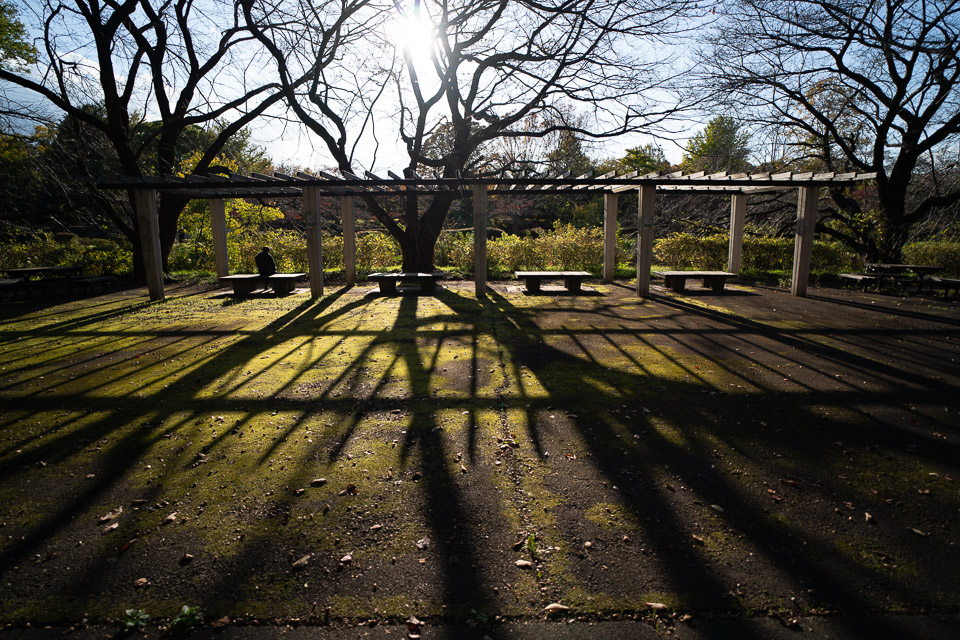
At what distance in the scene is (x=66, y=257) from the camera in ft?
57.5

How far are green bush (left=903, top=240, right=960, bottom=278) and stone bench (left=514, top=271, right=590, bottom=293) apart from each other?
455 inches

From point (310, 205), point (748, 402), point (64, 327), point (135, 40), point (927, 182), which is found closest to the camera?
point (748, 402)

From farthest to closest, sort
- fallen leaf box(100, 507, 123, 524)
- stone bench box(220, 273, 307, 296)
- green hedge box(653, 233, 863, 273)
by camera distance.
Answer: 1. green hedge box(653, 233, 863, 273)
2. stone bench box(220, 273, 307, 296)
3. fallen leaf box(100, 507, 123, 524)

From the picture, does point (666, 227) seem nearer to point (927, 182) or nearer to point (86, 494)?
point (927, 182)

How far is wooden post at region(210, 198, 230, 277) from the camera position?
47.9ft

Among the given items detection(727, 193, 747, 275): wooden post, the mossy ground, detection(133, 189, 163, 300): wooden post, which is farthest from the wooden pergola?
the mossy ground

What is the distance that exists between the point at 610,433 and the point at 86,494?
4.00 m

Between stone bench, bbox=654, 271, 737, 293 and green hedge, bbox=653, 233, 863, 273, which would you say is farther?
green hedge, bbox=653, 233, 863, 273

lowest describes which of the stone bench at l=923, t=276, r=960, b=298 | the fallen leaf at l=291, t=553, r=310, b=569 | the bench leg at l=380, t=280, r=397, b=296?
the fallen leaf at l=291, t=553, r=310, b=569

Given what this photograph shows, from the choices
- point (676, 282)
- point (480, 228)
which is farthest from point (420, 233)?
point (676, 282)

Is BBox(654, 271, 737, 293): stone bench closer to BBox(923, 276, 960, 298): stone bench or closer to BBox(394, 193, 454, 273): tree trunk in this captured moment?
BBox(923, 276, 960, 298): stone bench

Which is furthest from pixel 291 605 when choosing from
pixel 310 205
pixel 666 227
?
pixel 666 227

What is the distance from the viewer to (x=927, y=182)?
17.5m

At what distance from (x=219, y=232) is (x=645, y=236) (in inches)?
505
